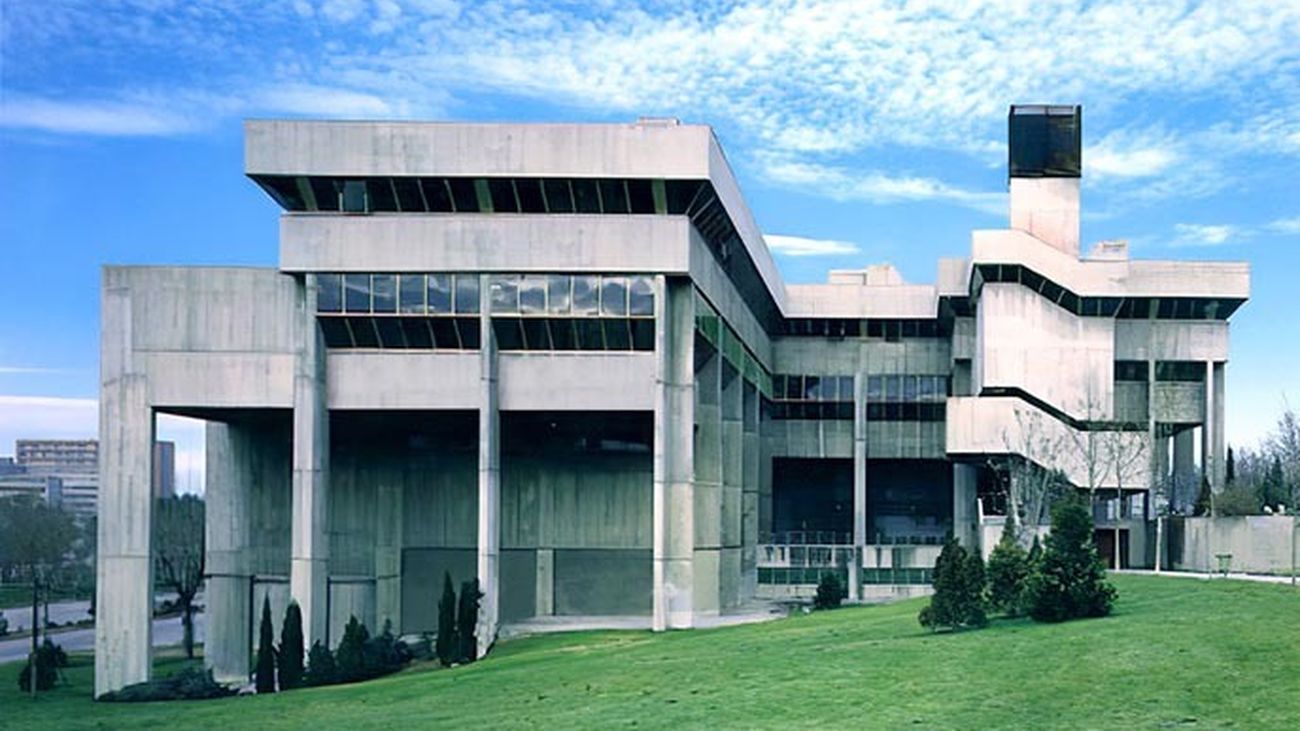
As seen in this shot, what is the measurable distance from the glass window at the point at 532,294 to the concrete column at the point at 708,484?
1151cm

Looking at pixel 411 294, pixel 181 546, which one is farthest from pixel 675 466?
pixel 181 546

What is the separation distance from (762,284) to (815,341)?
13798 mm

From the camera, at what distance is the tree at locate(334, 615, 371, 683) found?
5098 centimetres

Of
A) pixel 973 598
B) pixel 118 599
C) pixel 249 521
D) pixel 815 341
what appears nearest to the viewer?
pixel 973 598

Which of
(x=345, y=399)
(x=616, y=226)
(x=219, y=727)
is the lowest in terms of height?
(x=219, y=727)

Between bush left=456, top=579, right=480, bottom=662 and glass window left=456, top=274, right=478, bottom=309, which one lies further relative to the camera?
glass window left=456, top=274, right=478, bottom=309

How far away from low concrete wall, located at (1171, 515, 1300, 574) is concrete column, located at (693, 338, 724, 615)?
19.8 m

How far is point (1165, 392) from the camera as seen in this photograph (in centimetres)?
7725

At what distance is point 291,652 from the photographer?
5038 centimetres

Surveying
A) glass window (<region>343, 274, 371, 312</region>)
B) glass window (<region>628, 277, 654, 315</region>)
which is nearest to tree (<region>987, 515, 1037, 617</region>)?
glass window (<region>628, 277, 654, 315</region>)

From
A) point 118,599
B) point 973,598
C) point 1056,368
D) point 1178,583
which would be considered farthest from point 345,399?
point 1056,368

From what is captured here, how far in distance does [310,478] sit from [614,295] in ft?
41.3

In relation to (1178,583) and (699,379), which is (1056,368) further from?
(1178,583)

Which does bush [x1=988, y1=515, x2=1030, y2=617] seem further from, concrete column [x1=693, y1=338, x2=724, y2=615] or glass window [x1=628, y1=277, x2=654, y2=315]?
concrete column [x1=693, y1=338, x2=724, y2=615]
